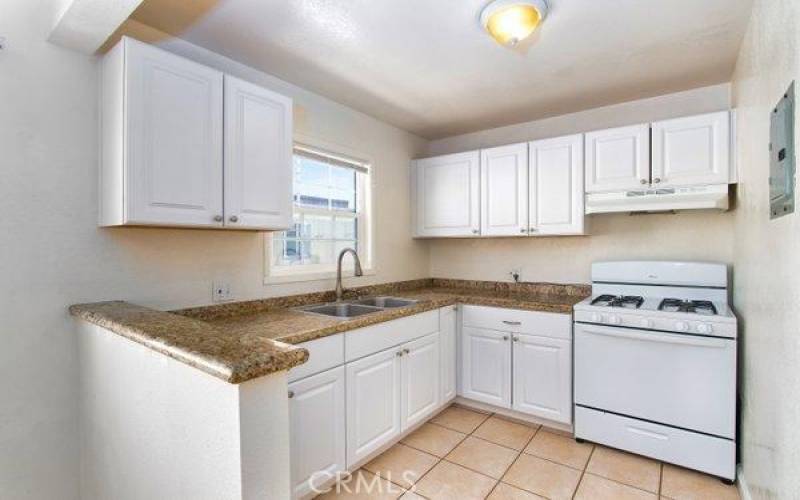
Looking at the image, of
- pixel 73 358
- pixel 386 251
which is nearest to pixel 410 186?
pixel 386 251

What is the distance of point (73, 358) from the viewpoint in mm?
1688

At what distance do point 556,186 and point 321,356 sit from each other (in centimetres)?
208

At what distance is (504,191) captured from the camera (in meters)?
3.13

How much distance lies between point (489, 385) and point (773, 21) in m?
2.44

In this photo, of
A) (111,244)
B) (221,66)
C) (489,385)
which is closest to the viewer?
(111,244)

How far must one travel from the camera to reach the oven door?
2.10 meters

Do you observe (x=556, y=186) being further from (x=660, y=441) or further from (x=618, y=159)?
(x=660, y=441)

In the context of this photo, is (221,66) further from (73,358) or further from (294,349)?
(294,349)

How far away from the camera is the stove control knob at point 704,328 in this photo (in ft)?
6.91

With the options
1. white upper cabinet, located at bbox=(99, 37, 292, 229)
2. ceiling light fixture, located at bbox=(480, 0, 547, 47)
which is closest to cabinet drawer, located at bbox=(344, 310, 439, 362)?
white upper cabinet, located at bbox=(99, 37, 292, 229)

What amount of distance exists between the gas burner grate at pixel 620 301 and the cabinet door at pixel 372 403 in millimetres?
1385

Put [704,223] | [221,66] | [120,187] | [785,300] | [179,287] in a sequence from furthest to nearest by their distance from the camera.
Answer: [704,223], [221,66], [179,287], [120,187], [785,300]

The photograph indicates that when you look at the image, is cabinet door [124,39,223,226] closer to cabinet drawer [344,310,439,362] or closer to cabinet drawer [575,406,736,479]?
cabinet drawer [344,310,439,362]

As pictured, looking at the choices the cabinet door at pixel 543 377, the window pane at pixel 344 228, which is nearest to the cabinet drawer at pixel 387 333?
the cabinet door at pixel 543 377
